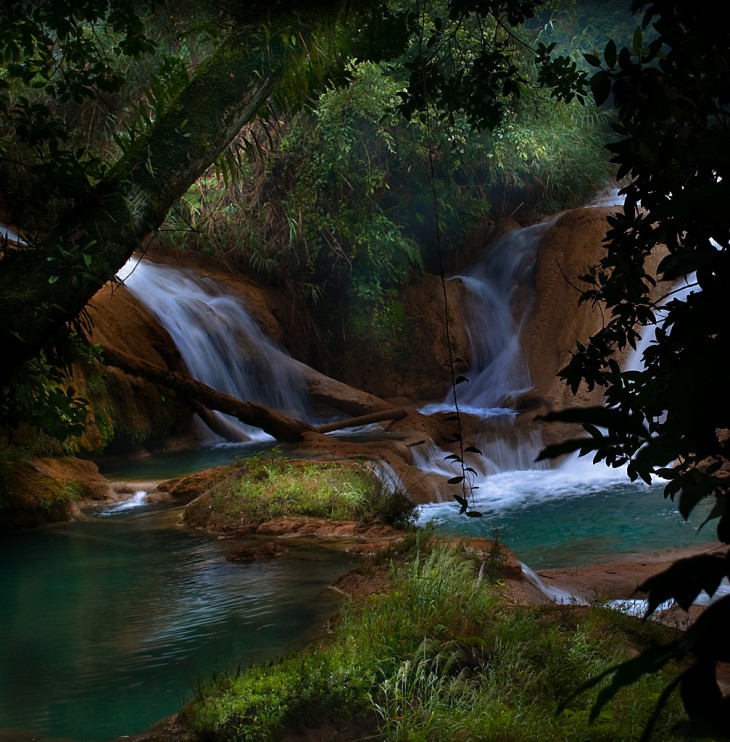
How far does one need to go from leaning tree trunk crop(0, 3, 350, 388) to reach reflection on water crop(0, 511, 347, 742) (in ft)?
6.76

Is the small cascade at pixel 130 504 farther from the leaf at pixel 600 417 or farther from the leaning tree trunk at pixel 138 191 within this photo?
the leaf at pixel 600 417

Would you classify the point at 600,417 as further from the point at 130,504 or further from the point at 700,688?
the point at 130,504

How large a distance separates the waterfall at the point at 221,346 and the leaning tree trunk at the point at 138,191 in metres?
10.5

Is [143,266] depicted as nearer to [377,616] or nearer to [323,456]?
[323,456]

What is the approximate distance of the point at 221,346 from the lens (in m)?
15.2

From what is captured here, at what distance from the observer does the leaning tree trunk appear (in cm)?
327

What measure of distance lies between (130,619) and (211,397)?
560 cm

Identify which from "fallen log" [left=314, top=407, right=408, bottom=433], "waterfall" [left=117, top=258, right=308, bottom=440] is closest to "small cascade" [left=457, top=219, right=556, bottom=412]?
"fallen log" [left=314, top=407, right=408, bottom=433]

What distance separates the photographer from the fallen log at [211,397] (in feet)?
36.3

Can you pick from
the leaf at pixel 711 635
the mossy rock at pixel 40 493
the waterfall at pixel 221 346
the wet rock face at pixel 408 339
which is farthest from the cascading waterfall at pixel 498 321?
the leaf at pixel 711 635

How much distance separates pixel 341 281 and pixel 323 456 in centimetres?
803

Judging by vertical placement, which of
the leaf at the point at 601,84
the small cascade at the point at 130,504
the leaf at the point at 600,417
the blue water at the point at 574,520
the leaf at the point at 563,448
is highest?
the leaf at the point at 601,84

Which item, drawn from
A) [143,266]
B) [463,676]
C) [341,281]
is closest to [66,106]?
[143,266]

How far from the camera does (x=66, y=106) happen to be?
15.8 m
